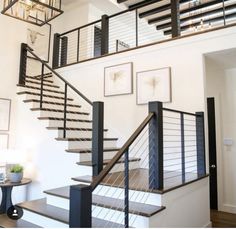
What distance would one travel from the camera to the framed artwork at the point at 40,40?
6.42 metres

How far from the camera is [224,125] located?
4742 millimetres

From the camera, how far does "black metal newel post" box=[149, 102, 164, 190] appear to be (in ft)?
8.74

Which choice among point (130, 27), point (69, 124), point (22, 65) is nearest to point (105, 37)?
point (22, 65)

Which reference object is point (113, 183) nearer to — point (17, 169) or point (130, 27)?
point (17, 169)

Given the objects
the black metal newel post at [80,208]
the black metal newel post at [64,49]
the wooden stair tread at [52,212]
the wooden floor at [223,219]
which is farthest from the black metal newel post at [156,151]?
the black metal newel post at [64,49]

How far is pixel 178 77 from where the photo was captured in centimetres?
414

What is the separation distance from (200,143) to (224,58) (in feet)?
5.12

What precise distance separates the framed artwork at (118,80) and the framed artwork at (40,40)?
2.52 meters

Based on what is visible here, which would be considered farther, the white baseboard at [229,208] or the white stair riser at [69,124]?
the white baseboard at [229,208]

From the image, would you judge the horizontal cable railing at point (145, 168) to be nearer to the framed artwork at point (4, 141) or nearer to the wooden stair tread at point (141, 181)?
the wooden stair tread at point (141, 181)

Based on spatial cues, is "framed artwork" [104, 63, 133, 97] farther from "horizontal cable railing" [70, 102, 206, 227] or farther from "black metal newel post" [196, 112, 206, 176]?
"black metal newel post" [196, 112, 206, 176]

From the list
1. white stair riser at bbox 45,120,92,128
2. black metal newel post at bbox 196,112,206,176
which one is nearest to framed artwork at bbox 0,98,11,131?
white stair riser at bbox 45,120,92,128

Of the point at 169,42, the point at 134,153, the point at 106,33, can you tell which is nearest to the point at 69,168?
the point at 134,153

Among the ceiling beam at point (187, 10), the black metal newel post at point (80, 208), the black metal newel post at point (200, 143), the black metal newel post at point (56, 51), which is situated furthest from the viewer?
the ceiling beam at point (187, 10)
